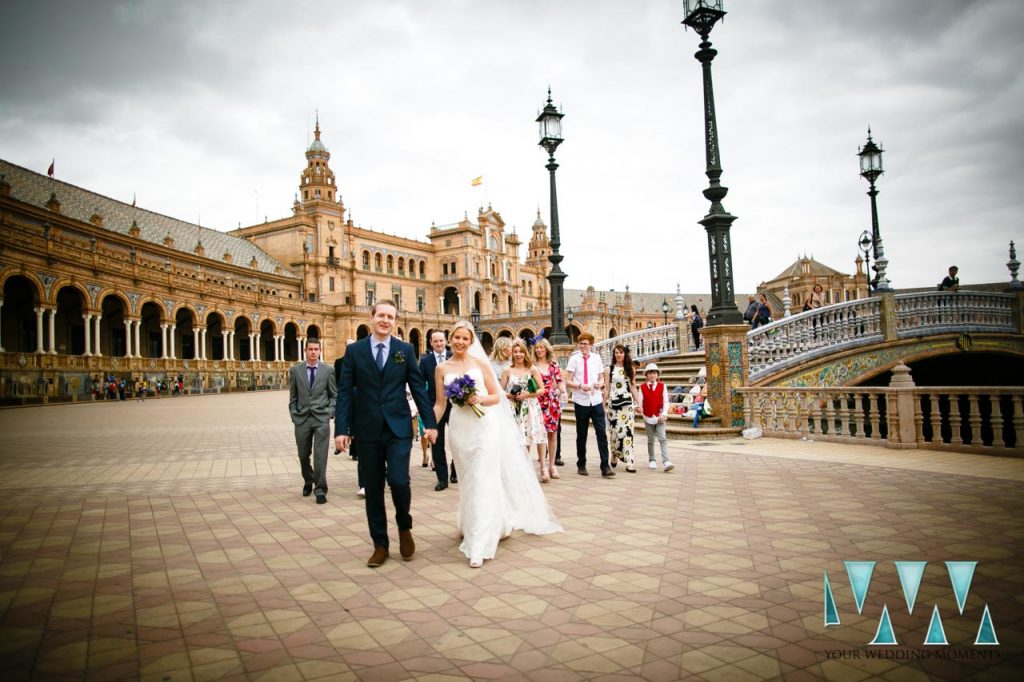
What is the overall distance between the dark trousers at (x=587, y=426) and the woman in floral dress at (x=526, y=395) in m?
0.65

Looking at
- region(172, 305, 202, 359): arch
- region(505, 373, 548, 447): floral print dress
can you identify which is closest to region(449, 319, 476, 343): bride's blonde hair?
region(505, 373, 548, 447): floral print dress

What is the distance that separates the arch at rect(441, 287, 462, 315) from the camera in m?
83.7

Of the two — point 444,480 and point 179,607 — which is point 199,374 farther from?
point 179,607

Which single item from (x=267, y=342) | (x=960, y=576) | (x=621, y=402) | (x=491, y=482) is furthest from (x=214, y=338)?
(x=960, y=576)

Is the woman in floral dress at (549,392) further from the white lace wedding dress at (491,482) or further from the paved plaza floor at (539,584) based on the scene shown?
the white lace wedding dress at (491,482)

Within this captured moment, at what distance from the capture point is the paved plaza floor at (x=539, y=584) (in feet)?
9.70

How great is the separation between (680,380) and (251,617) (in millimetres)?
14192

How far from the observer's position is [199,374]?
39.6m

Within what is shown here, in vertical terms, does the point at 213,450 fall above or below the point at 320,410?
below

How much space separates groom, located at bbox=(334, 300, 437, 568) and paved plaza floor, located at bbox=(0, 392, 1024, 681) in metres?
0.39

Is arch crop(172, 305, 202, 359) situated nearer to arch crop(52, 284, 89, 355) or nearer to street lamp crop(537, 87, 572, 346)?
arch crop(52, 284, 89, 355)

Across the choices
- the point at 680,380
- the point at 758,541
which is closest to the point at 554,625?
the point at 758,541

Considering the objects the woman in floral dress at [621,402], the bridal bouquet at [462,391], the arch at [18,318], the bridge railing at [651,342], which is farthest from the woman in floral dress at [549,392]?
the arch at [18,318]

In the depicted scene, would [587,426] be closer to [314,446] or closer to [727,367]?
[314,446]
